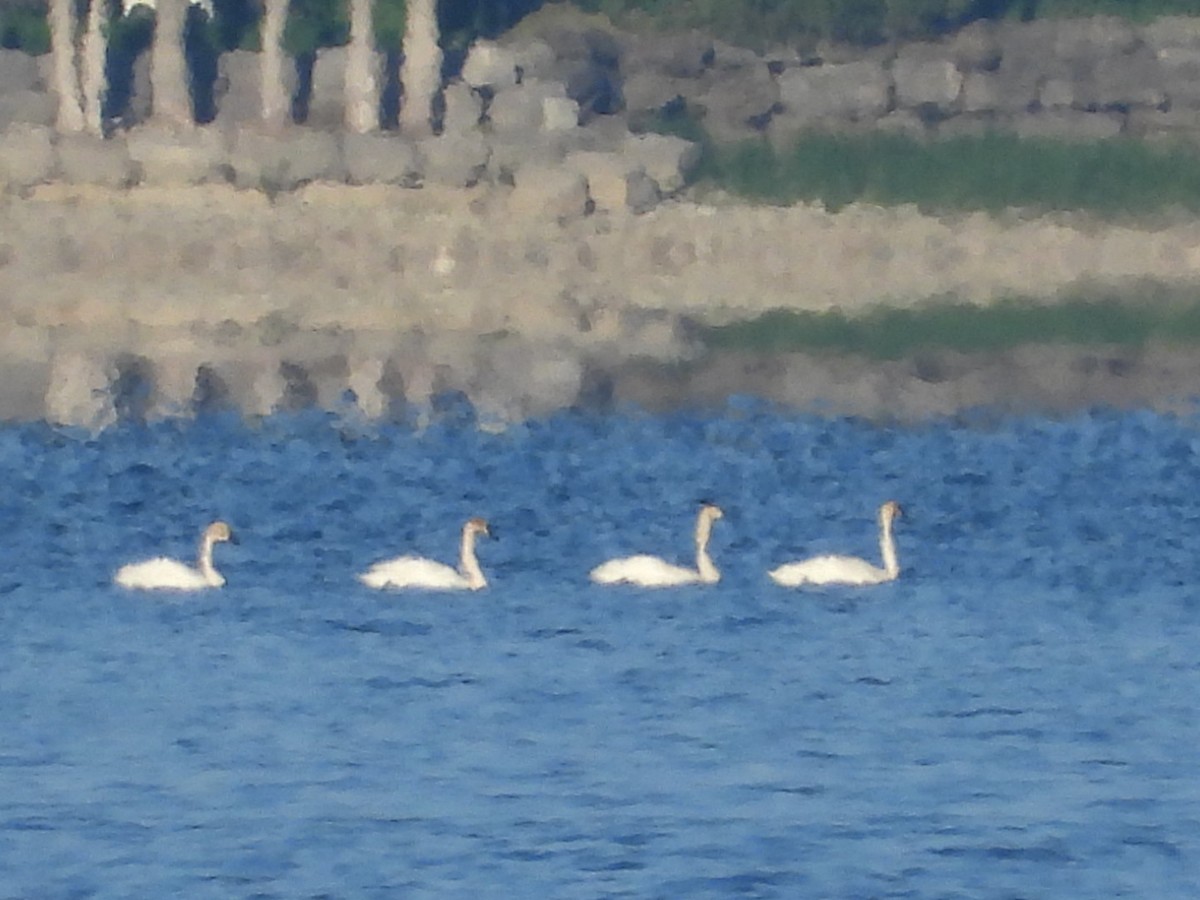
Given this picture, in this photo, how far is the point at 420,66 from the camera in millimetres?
47000

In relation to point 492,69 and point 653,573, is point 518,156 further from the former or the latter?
point 653,573

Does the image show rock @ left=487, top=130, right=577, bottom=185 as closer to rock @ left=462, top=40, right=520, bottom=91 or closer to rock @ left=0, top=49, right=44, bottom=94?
rock @ left=462, top=40, right=520, bottom=91

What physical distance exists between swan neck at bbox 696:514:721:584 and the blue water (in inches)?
6.6

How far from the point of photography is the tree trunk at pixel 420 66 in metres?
46.5

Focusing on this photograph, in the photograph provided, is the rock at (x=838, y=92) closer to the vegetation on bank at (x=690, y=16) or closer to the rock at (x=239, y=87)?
the vegetation on bank at (x=690, y=16)

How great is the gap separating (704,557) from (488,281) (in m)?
19.8

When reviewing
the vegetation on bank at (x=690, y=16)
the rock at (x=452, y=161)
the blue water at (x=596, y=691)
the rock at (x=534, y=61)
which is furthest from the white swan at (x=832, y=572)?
the vegetation on bank at (x=690, y=16)

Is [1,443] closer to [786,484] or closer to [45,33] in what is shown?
[786,484]

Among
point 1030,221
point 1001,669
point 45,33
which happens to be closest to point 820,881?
point 1001,669

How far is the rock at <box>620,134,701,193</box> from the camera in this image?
144 feet

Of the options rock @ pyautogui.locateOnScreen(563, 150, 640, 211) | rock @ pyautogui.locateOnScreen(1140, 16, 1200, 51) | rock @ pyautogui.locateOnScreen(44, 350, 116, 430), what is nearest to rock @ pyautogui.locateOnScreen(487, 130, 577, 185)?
rock @ pyautogui.locateOnScreen(563, 150, 640, 211)

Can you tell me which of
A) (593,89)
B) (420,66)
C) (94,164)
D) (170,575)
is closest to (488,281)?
(94,164)

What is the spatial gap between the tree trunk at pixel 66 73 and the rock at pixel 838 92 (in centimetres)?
1123

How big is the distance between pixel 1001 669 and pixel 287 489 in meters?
9.90
